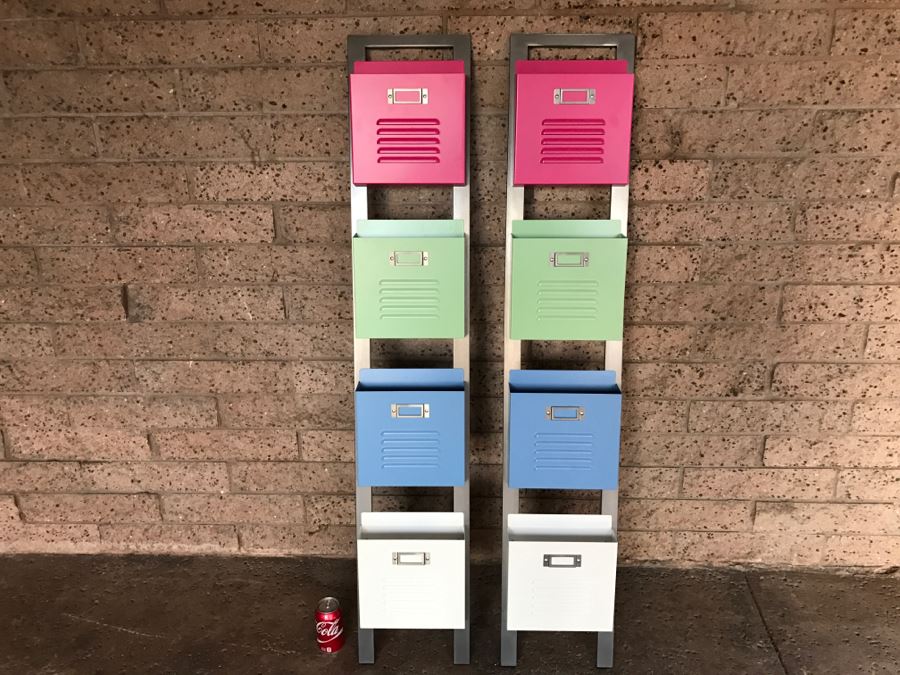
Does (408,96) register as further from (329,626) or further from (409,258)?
(329,626)

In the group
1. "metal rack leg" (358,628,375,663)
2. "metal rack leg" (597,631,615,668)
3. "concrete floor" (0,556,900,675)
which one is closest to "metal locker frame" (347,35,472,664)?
"metal rack leg" (358,628,375,663)

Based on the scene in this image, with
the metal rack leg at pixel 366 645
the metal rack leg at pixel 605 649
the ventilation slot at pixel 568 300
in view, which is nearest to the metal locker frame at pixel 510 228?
the metal rack leg at pixel 605 649

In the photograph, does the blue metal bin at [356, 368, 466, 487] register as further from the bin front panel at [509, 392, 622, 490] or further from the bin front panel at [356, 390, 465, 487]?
the bin front panel at [509, 392, 622, 490]

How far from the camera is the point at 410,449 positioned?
5.93 feet

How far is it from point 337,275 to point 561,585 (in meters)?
1.07

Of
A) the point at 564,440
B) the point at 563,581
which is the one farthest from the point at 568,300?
the point at 563,581

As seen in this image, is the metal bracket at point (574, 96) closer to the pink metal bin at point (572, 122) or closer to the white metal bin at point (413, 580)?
the pink metal bin at point (572, 122)

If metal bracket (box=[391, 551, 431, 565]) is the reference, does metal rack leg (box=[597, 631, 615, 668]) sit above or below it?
below

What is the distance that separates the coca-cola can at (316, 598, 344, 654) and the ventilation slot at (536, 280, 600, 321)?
3.25ft

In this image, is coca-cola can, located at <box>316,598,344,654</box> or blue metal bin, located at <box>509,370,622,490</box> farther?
coca-cola can, located at <box>316,598,344,654</box>

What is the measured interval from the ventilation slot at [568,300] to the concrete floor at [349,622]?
0.94 meters

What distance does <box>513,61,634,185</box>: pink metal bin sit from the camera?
1.71m

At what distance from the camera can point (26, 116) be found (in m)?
1.96

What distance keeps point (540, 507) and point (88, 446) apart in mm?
1472
